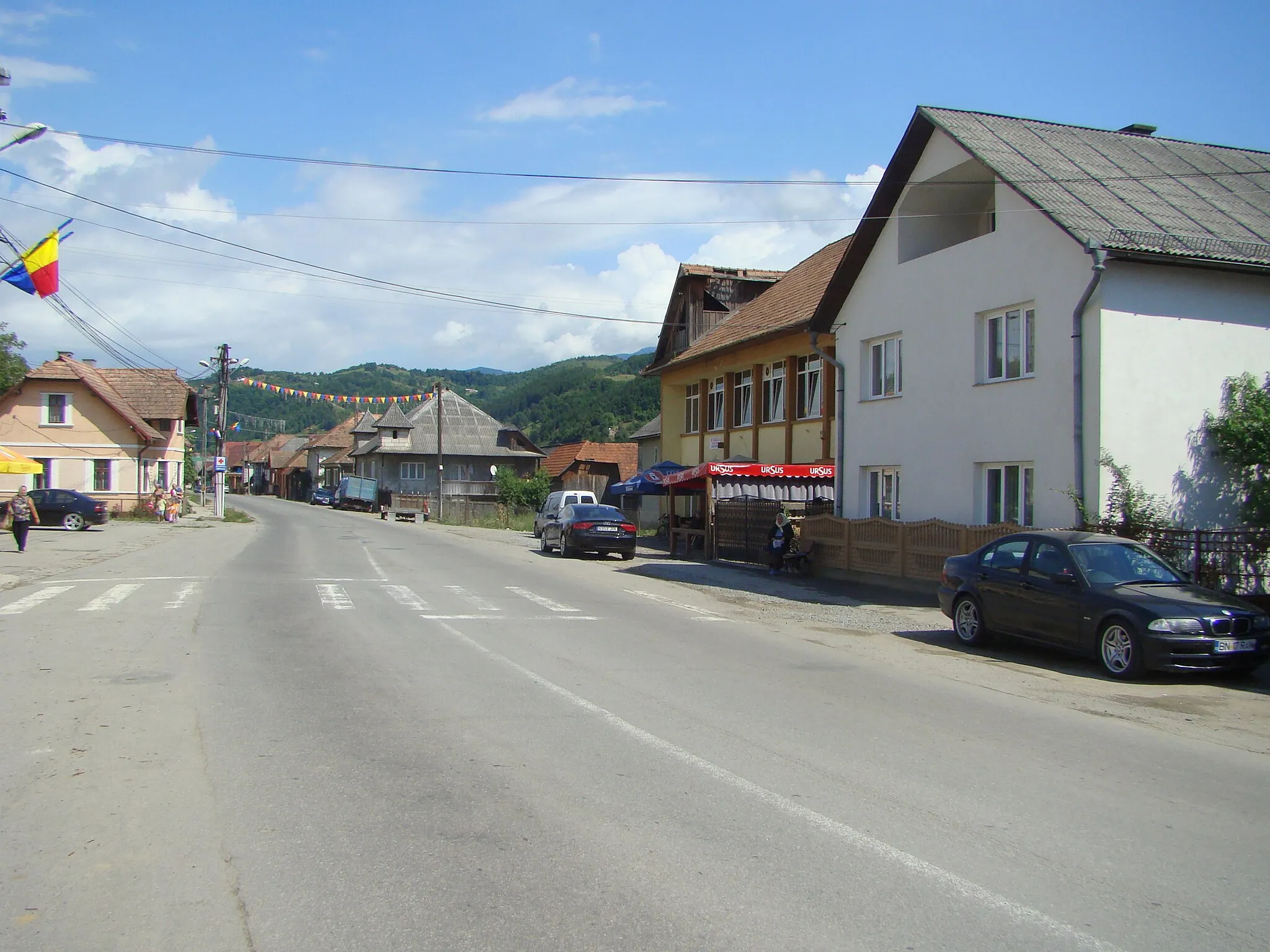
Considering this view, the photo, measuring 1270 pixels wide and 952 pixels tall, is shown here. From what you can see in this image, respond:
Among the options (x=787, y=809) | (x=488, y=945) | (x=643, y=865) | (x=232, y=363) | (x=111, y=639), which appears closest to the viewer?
(x=488, y=945)

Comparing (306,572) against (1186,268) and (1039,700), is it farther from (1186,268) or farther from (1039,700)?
(1186,268)

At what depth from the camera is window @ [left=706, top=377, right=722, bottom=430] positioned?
34.7m

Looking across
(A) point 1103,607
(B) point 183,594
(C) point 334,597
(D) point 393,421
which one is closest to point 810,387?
(C) point 334,597

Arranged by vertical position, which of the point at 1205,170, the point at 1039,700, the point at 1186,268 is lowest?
the point at 1039,700

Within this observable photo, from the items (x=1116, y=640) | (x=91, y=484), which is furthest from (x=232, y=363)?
(x=1116, y=640)

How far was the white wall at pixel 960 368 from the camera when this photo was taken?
55.9 ft

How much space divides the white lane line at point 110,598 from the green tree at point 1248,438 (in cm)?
1740

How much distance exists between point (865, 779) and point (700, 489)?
24471mm

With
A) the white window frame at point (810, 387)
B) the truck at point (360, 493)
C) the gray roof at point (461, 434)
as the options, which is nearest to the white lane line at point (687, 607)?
the white window frame at point (810, 387)

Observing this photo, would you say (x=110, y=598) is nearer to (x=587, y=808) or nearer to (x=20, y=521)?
(x=20, y=521)


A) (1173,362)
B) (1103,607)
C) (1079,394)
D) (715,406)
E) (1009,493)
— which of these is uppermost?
(715,406)

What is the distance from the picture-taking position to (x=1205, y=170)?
2083 cm

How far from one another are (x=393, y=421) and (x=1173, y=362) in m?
63.6

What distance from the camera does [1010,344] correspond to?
60.7 feet
